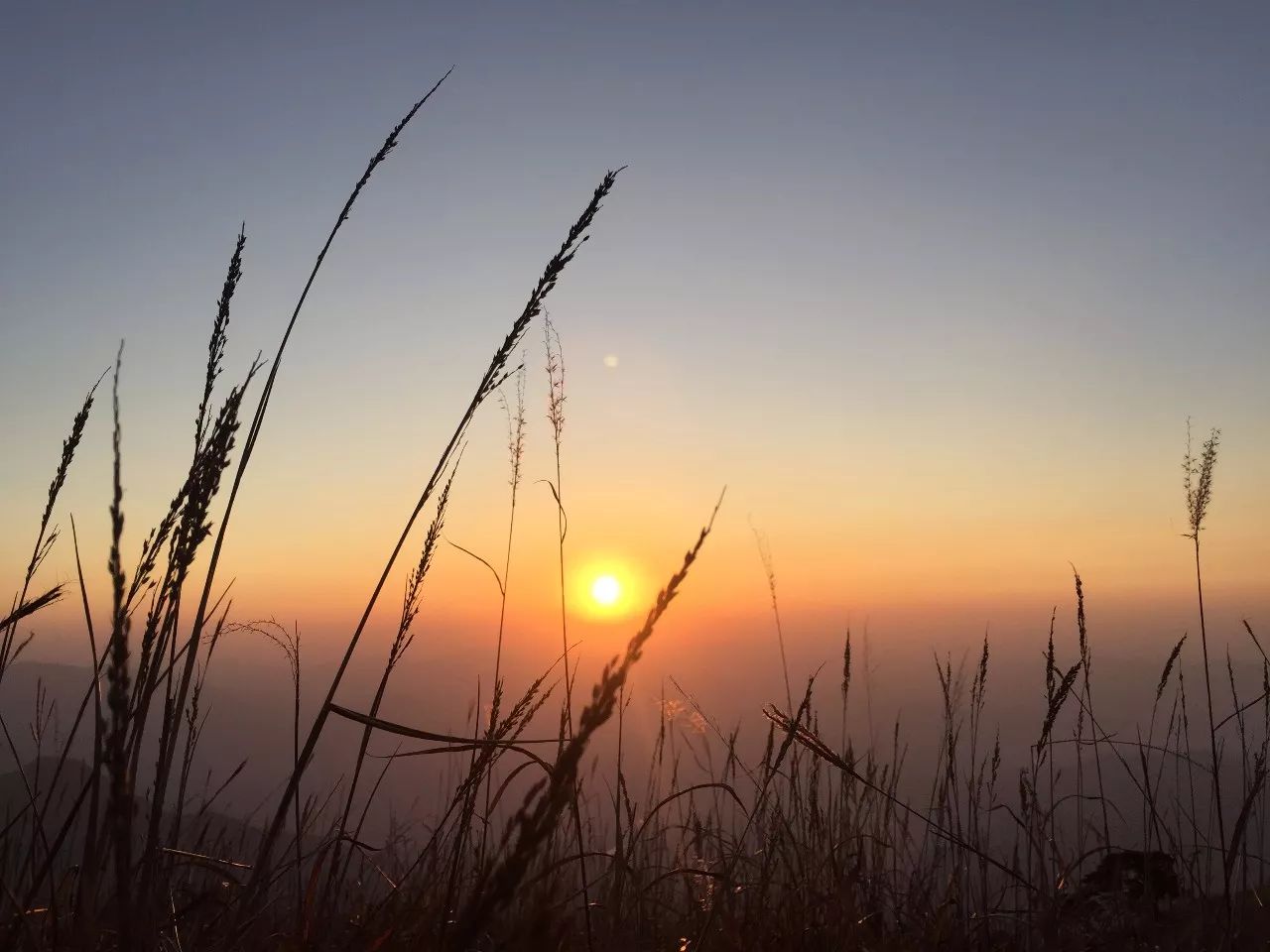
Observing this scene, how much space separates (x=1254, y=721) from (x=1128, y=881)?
1.28m

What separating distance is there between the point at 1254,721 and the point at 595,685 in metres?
4.49

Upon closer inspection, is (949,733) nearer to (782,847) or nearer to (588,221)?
(782,847)

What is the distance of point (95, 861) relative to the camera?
1.22 metres

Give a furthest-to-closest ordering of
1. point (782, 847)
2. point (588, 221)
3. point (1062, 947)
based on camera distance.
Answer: point (782, 847), point (1062, 947), point (588, 221)

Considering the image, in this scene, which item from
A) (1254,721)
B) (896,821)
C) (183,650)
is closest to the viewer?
(183,650)

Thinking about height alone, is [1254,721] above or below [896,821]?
above

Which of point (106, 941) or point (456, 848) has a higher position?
point (456, 848)

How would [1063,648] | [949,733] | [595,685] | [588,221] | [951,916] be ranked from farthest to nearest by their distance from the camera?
[1063,648]
[949,733]
[951,916]
[588,221]
[595,685]

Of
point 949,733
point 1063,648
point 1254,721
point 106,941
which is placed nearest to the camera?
point 106,941

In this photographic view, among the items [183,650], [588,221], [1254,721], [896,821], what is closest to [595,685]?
[588,221]

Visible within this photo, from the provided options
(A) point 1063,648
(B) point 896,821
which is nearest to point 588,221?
(A) point 1063,648

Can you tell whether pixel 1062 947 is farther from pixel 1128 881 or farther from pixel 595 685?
pixel 595 685

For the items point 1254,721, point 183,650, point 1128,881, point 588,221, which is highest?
point 588,221

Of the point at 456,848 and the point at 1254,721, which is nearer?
the point at 456,848
